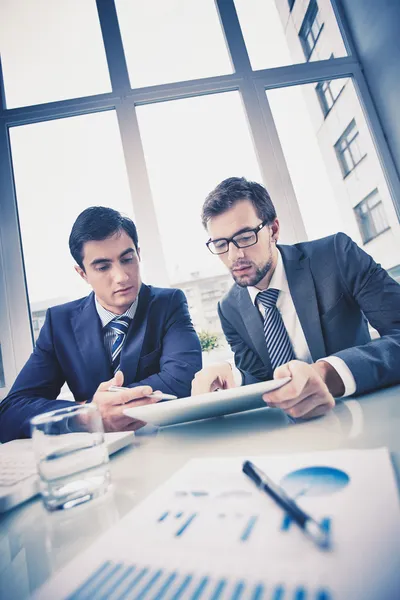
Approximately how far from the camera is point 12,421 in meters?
1.16

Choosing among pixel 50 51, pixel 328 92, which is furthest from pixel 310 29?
pixel 50 51

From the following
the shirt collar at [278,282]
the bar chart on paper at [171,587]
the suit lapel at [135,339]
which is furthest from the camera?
the shirt collar at [278,282]

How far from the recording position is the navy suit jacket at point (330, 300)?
132 cm

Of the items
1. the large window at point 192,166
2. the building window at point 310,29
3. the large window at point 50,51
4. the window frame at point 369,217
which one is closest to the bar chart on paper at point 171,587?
the large window at point 192,166

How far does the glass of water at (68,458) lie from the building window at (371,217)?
120 inches

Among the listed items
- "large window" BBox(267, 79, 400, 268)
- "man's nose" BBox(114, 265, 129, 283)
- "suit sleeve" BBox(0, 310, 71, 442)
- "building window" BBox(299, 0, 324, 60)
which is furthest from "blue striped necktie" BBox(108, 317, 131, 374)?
"building window" BBox(299, 0, 324, 60)

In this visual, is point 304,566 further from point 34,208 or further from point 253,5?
point 253,5

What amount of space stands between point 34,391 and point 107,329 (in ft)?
1.46

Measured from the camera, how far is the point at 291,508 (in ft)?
1.05

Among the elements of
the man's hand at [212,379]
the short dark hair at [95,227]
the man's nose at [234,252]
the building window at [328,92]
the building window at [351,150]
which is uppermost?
the building window at [328,92]

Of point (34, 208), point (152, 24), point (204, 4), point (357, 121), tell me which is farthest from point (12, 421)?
point (204, 4)

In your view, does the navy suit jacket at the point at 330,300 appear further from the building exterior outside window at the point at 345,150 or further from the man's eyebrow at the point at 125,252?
the building exterior outside window at the point at 345,150

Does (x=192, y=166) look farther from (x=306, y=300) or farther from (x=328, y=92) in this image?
(x=306, y=300)

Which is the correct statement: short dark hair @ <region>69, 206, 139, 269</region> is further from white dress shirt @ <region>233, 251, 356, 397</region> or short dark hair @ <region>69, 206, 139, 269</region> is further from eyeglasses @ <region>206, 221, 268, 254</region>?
white dress shirt @ <region>233, 251, 356, 397</region>
